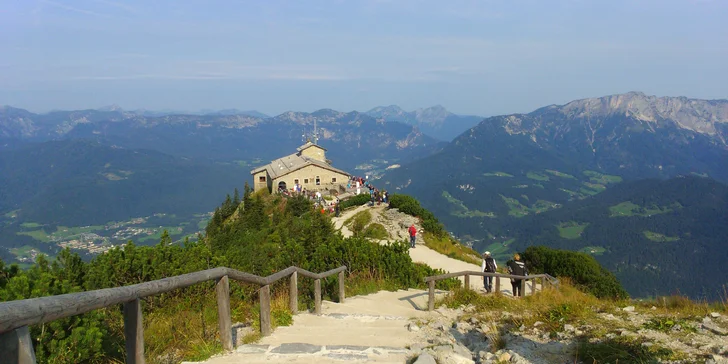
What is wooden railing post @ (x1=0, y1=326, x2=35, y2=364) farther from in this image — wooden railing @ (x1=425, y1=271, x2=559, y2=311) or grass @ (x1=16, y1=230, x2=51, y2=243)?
grass @ (x1=16, y1=230, x2=51, y2=243)

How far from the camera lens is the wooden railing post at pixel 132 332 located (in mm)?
3428

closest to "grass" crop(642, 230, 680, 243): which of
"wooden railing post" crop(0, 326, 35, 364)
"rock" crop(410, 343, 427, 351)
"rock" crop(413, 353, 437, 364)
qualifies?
"rock" crop(410, 343, 427, 351)

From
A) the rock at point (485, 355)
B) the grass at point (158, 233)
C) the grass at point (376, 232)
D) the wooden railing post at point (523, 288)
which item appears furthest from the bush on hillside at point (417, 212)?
the grass at point (158, 233)

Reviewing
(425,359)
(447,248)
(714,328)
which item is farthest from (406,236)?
(425,359)

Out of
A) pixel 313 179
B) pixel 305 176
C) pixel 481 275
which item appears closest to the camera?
pixel 481 275

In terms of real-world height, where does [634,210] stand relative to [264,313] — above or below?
below

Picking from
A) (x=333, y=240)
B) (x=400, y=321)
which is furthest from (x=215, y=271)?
(x=333, y=240)

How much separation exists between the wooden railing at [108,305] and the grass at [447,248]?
20.9 m

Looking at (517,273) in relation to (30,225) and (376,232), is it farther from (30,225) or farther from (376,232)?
(30,225)

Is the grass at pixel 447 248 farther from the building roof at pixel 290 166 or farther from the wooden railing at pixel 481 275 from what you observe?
the building roof at pixel 290 166

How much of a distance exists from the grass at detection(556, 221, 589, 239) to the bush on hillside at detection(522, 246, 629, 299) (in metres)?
137

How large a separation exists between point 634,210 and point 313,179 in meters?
167

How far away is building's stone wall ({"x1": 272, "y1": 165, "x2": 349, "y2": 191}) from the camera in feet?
158

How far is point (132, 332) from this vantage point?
3.45 meters
